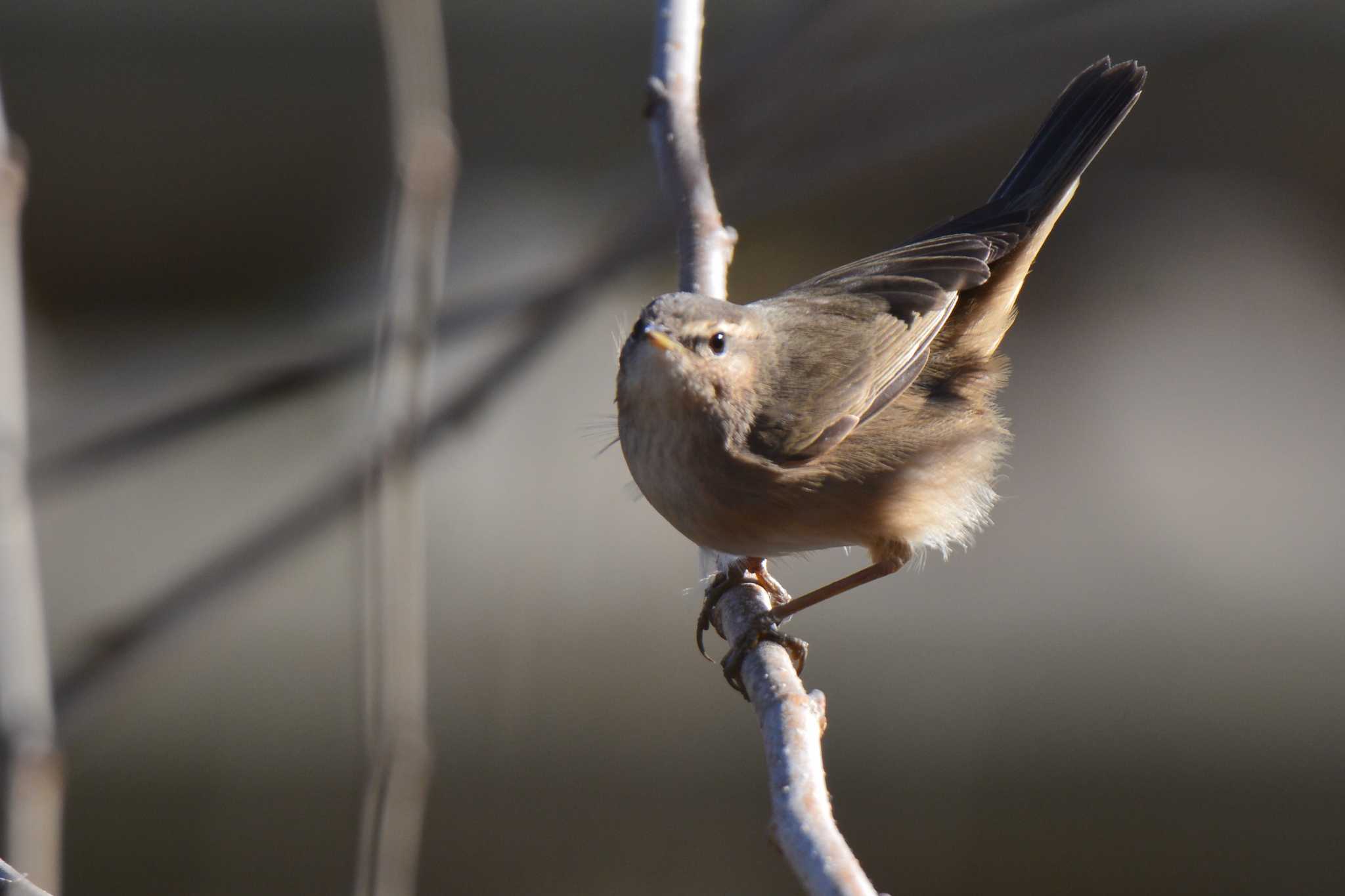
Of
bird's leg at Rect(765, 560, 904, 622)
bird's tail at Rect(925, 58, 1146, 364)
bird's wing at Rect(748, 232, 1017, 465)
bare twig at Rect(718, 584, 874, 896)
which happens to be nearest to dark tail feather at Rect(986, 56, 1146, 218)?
bird's tail at Rect(925, 58, 1146, 364)

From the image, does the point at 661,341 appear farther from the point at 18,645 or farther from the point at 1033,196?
the point at 18,645

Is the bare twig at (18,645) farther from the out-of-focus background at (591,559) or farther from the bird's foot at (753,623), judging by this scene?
the out-of-focus background at (591,559)

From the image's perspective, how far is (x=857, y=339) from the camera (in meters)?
3.24

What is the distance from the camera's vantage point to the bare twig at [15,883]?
1302 mm

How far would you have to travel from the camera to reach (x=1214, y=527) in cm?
506

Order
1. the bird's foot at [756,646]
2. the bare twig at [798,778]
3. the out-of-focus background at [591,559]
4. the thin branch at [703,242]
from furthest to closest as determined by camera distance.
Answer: the out-of-focus background at [591,559]
the bird's foot at [756,646]
the thin branch at [703,242]
the bare twig at [798,778]

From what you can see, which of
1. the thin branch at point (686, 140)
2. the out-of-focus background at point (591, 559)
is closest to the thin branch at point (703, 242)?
the thin branch at point (686, 140)

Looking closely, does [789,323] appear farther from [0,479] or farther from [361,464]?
[0,479]

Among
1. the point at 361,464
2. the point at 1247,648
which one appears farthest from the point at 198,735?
the point at 1247,648

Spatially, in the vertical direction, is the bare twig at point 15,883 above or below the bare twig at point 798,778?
below

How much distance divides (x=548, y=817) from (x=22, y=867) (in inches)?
134

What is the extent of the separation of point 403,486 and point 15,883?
0.67m

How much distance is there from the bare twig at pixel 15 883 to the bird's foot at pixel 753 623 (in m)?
1.46

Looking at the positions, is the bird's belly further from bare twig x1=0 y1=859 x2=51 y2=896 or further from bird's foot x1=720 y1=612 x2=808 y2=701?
bare twig x1=0 y1=859 x2=51 y2=896
